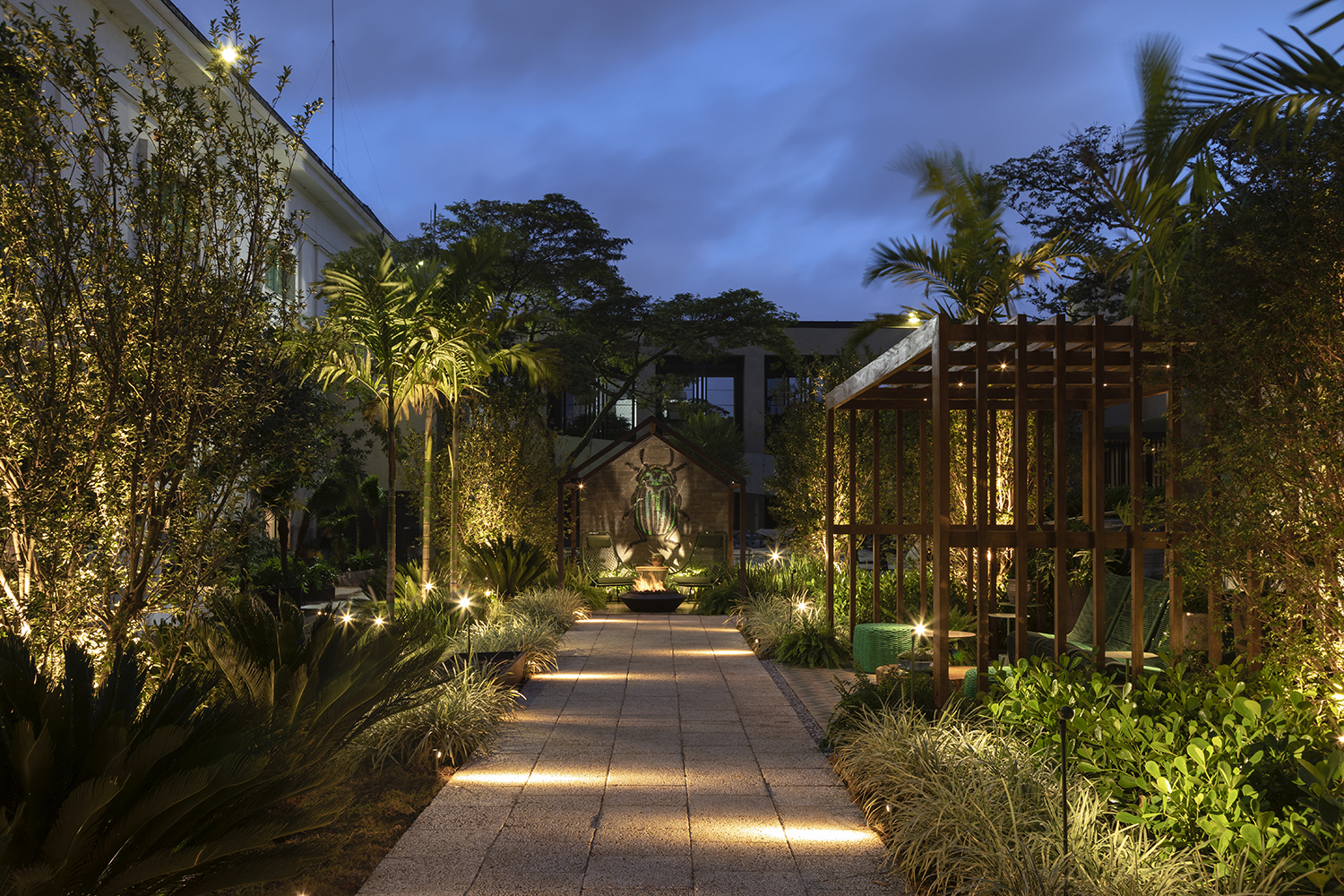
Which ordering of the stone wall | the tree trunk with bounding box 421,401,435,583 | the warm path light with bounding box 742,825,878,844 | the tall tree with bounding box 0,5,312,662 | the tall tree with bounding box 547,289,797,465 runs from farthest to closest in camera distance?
1. the tall tree with bounding box 547,289,797,465
2. the stone wall
3. the tree trunk with bounding box 421,401,435,583
4. the warm path light with bounding box 742,825,878,844
5. the tall tree with bounding box 0,5,312,662

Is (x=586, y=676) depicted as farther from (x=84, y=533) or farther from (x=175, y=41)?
(x=175, y=41)

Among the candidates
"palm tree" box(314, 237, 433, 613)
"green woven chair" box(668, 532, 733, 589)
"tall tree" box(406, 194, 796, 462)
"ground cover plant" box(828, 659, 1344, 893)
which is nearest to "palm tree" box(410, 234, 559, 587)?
"palm tree" box(314, 237, 433, 613)

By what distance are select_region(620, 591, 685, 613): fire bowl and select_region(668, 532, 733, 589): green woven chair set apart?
1028 mm

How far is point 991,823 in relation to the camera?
3.71 metres

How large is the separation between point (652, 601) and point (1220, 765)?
457 inches

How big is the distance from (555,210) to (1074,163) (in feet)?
38.0

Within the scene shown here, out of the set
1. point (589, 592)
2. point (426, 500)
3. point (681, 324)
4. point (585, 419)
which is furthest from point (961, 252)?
point (585, 419)

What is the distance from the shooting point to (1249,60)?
4.08 m

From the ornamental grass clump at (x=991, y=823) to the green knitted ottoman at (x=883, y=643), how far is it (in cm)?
270

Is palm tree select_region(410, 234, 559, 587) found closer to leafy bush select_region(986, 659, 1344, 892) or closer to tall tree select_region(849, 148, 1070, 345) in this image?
tall tree select_region(849, 148, 1070, 345)

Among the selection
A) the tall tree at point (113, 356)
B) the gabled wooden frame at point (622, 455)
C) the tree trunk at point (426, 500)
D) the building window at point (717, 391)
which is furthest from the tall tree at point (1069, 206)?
the building window at point (717, 391)

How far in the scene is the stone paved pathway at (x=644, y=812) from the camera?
395 centimetres

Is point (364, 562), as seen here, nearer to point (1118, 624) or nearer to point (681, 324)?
point (681, 324)

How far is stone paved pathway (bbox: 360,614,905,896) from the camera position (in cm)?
395
